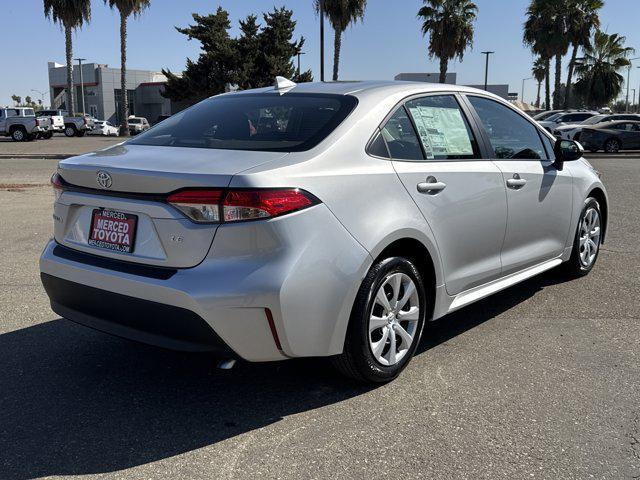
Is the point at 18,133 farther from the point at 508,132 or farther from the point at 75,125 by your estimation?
the point at 508,132

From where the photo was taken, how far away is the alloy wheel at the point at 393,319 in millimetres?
3398

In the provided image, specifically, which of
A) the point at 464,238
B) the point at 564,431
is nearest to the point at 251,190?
the point at 464,238

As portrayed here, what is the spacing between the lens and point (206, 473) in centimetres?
268

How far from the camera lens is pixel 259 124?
3662 millimetres

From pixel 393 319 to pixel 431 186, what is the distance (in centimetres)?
79

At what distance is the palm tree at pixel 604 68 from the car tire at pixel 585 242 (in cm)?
4834

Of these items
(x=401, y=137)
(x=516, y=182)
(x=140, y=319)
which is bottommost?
(x=140, y=319)

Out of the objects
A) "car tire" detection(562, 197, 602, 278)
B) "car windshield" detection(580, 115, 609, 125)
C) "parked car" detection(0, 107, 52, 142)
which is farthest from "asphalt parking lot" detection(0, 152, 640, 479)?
"parked car" detection(0, 107, 52, 142)

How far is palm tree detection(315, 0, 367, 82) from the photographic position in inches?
1346

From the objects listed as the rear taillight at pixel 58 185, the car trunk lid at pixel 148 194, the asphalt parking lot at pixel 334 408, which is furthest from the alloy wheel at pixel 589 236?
the rear taillight at pixel 58 185

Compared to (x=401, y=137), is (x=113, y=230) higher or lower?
lower

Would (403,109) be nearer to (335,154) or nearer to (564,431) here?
(335,154)

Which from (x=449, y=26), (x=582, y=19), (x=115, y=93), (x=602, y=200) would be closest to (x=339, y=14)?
(x=449, y=26)

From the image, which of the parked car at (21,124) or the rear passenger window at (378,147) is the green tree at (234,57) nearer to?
the parked car at (21,124)
